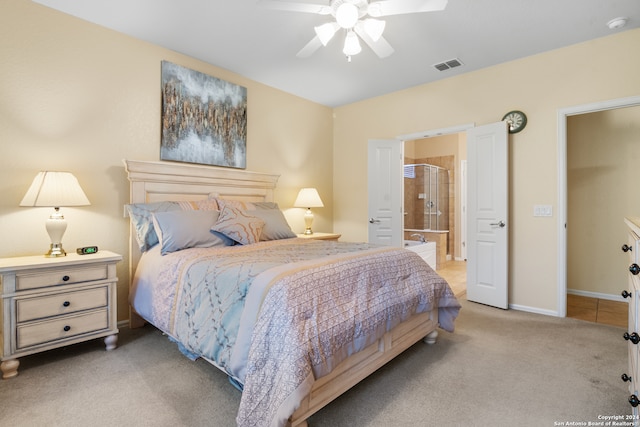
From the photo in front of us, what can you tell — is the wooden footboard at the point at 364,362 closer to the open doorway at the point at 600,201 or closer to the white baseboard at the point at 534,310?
the white baseboard at the point at 534,310

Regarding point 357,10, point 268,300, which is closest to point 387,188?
point 357,10

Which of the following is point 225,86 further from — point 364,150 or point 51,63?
point 364,150

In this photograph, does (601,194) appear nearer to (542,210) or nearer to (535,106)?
(542,210)

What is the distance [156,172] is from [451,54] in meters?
3.20

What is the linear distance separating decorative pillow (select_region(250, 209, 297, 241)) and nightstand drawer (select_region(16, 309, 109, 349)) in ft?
4.58

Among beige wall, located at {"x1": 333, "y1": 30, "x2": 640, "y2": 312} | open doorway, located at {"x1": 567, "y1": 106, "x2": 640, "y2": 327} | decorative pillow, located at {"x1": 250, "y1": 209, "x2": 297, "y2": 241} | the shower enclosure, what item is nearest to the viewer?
beige wall, located at {"x1": 333, "y1": 30, "x2": 640, "y2": 312}

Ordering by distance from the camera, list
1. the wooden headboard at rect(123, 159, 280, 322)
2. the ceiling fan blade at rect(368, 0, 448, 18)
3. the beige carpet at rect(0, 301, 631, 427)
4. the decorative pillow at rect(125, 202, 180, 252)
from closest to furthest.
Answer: the beige carpet at rect(0, 301, 631, 427) < the ceiling fan blade at rect(368, 0, 448, 18) < the decorative pillow at rect(125, 202, 180, 252) < the wooden headboard at rect(123, 159, 280, 322)

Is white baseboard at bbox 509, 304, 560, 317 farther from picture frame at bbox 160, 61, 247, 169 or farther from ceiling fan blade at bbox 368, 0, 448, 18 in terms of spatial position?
picture frame at bbox 160, 61, 247, 169

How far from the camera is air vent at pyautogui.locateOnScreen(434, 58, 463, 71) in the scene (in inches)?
136

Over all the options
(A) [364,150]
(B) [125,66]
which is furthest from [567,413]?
(B) [125,66]

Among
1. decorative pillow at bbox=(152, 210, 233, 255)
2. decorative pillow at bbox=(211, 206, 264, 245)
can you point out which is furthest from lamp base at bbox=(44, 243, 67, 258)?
decorative pillow at bbox=(211, 206, 264, 245)

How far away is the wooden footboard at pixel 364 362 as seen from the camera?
58.9 inches

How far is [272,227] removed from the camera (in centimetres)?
314

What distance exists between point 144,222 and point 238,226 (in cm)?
78
